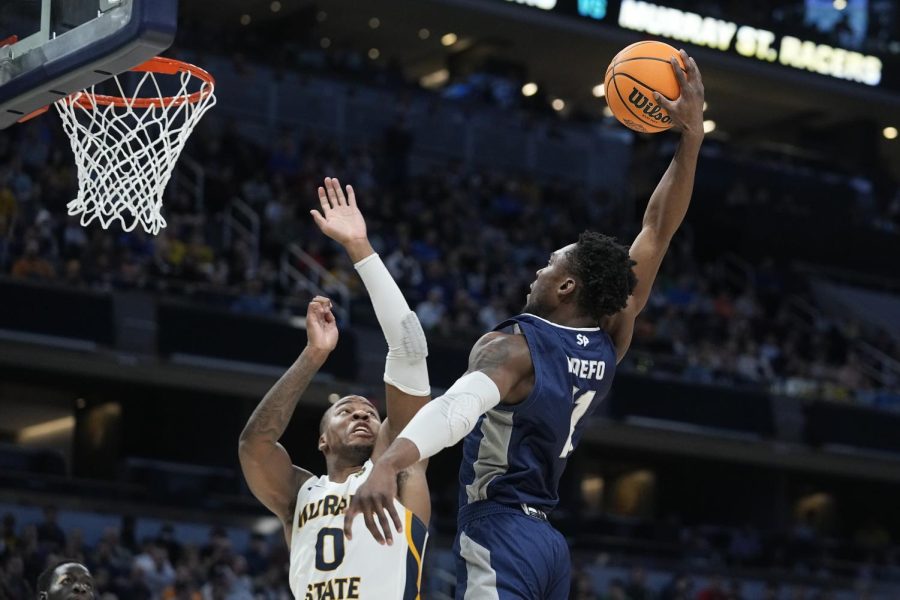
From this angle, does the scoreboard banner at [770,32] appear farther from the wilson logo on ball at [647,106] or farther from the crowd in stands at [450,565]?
the wilson logo on ball at [647,106]

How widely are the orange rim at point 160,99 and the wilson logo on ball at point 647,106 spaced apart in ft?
7.17

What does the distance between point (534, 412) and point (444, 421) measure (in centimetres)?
54

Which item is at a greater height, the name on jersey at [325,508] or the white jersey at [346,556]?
the name on jersey at [325,508]

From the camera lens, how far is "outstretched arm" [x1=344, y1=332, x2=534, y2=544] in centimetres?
461

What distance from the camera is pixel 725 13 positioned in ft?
84.0

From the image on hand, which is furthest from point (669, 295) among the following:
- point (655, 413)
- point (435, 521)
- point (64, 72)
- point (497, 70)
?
point (64, 72)

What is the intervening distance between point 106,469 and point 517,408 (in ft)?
54.2

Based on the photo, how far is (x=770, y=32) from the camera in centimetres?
2631

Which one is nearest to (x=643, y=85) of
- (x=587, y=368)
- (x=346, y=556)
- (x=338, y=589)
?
(x=587, y=368)

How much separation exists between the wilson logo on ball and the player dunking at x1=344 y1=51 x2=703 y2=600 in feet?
2.45

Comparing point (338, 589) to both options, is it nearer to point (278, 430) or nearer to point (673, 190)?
point (278, 430)

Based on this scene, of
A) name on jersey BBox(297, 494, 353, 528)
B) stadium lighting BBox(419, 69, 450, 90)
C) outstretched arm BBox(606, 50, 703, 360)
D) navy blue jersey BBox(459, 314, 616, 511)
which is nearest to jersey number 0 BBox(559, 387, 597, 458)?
navy blue jersey BBox(459, 314, 616, 511)

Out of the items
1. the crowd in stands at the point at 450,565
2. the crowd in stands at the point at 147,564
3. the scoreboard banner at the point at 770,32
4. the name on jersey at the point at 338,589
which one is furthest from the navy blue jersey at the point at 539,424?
the scoreboard banner at the point at 770,32

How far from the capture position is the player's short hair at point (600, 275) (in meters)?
5.54
